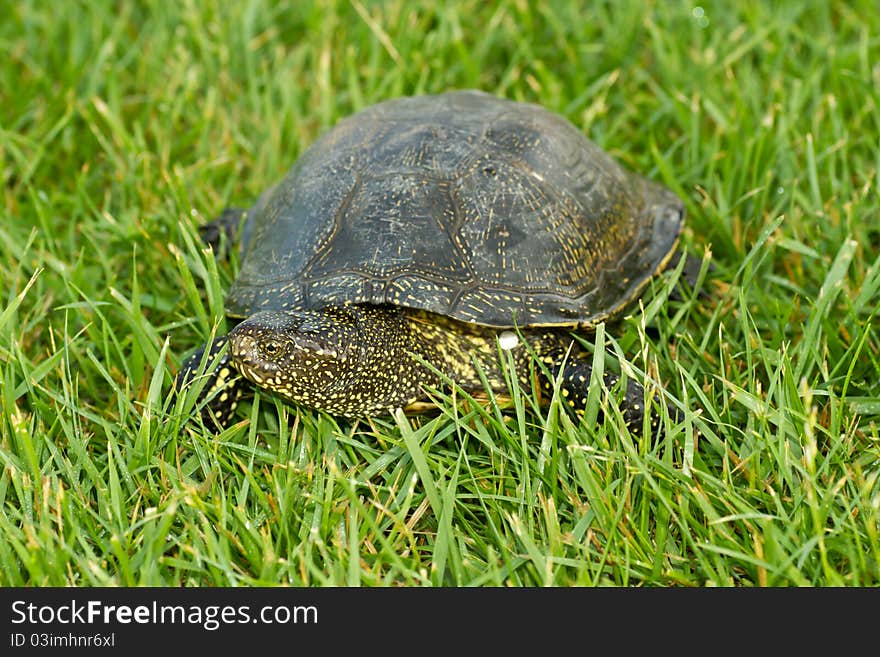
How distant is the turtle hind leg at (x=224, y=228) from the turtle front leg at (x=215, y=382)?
91 cm

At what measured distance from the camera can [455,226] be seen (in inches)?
133

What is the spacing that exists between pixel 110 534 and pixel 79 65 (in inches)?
130

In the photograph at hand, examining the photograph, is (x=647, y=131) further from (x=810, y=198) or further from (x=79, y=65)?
(x=79, y=65)

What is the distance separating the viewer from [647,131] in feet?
15.8

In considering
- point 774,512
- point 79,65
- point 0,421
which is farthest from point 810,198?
point 79,65

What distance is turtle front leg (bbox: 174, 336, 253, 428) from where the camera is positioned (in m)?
3.21

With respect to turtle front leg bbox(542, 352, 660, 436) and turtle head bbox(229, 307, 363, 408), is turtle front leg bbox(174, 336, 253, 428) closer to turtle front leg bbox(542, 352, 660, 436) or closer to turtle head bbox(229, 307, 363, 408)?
turtle head bbox(229, 307, 363, 408)

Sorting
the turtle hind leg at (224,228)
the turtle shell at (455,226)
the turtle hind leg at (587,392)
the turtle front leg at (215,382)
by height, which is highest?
the turtle shell at (455,226)

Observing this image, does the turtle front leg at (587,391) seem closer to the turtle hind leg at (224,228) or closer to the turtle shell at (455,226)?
the turtle shell at (455,226)

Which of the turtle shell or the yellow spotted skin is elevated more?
the turtle shell

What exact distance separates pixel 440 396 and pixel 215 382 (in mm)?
822

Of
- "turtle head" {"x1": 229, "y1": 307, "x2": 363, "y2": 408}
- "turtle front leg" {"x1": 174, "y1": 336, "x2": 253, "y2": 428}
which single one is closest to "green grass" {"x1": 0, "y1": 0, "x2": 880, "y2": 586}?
"turtle front leg" {"x1": 174, "y1": 336, "x2": 253, "y2": 428}

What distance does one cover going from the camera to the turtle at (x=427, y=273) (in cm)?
316

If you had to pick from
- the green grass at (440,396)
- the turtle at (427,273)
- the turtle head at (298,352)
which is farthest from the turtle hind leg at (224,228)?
the turtle head at (298,352)
